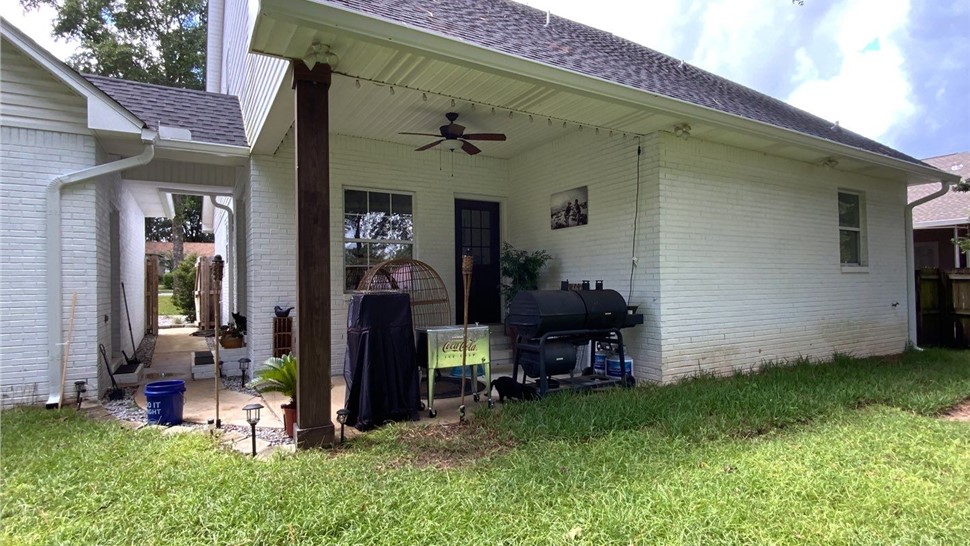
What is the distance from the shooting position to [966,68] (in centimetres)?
1166

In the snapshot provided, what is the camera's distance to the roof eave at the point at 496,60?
311cm

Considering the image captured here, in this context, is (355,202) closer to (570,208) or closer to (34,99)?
(570,208)

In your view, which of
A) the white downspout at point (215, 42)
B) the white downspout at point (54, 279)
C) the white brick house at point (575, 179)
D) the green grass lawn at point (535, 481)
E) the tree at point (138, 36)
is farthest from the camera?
the tree at point (138, 36)

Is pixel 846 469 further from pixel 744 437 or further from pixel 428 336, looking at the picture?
pixel 428 336

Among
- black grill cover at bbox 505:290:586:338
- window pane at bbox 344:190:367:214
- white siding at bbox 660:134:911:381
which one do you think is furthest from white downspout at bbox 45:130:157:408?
white siding at bbox 660:134:911:381

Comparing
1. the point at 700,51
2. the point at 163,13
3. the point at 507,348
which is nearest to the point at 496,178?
the point at 507,348

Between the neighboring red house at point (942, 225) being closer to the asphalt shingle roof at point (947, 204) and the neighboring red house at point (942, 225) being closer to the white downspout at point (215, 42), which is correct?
the asphalt shingle roof at point (947, 204)

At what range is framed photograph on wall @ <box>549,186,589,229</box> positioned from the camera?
22.0 ft

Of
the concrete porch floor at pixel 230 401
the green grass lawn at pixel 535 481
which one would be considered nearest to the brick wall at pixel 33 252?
the green grass lawn at pixel 535 481

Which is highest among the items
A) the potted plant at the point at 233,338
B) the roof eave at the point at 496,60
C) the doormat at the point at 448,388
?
the roof eave at the point at 496,60

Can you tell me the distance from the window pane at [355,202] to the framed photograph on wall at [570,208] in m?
2.67

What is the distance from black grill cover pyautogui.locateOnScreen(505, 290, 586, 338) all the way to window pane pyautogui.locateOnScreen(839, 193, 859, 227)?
5.48 m

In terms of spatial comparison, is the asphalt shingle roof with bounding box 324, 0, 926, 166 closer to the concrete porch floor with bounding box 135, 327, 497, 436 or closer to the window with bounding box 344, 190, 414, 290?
the window with bounding box 344, 190, 414, 290

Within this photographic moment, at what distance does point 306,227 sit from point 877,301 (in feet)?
29.5
